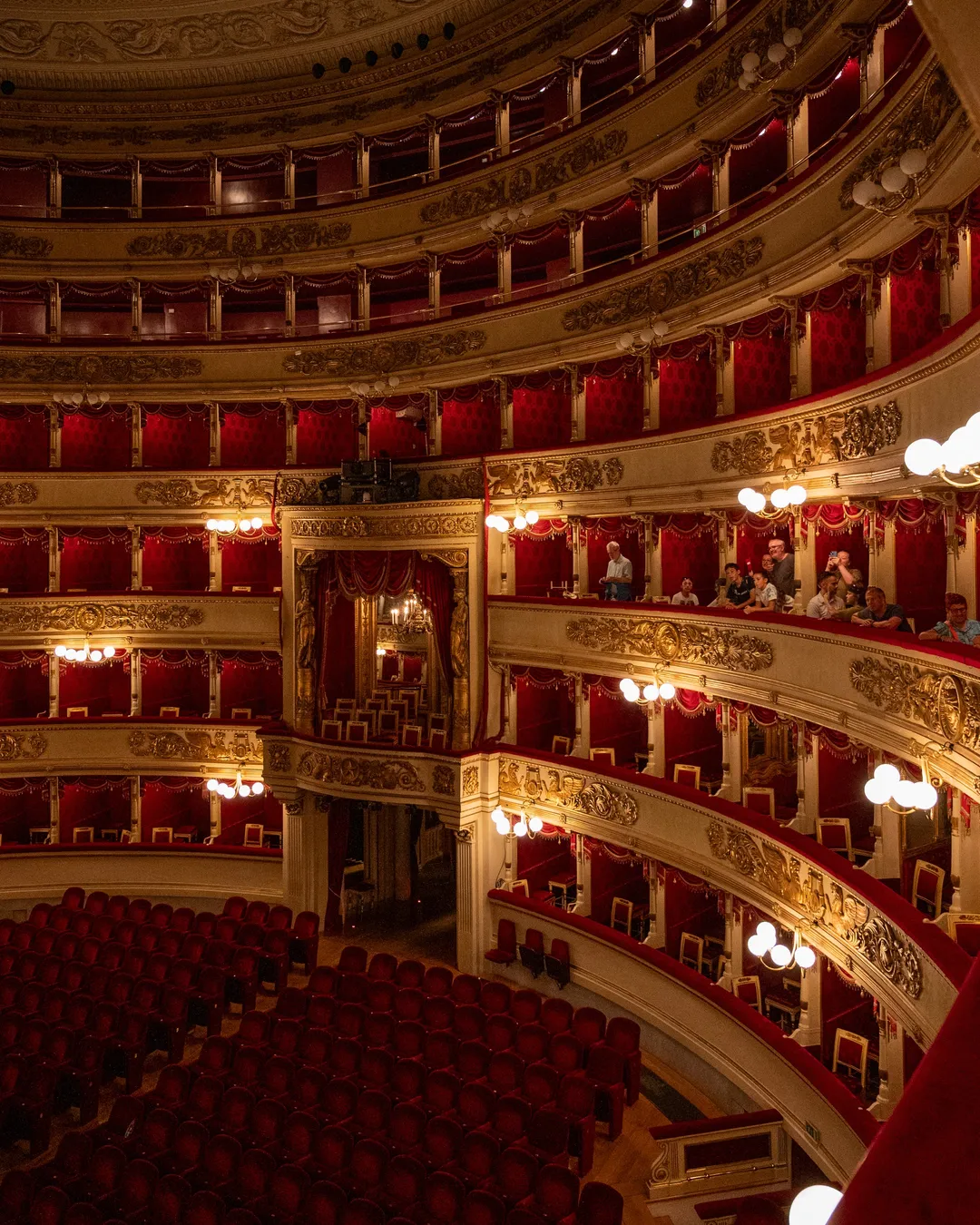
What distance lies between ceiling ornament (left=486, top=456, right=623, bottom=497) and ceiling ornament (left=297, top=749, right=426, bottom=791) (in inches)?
196

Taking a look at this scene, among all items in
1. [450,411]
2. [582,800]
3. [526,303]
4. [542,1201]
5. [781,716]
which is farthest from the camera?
[450,411]

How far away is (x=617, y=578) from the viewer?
1495cm

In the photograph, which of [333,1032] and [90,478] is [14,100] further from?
[333,1032]

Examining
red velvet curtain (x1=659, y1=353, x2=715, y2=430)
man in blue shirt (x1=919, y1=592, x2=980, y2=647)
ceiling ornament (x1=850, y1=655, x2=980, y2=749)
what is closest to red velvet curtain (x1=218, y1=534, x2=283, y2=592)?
red velvet curtain (x1=659, y1=353, x2=715, y2=430)

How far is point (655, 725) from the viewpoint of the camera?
569 inches

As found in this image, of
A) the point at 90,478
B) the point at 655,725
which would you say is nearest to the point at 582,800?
the point at 655,725

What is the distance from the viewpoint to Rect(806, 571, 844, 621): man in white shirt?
1025 cm

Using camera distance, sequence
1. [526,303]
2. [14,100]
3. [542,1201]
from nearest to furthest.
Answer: [542,1201]
[526,303]
[14,100]

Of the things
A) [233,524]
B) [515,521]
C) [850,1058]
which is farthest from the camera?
[233,524]

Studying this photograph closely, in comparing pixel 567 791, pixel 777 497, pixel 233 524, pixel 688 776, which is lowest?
pixel 567 791

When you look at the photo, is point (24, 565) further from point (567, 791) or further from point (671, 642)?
point (671, 642)

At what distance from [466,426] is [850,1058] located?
12944 mm

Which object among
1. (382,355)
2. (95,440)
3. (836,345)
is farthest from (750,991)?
(95,440)

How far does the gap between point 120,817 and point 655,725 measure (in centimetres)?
1244
